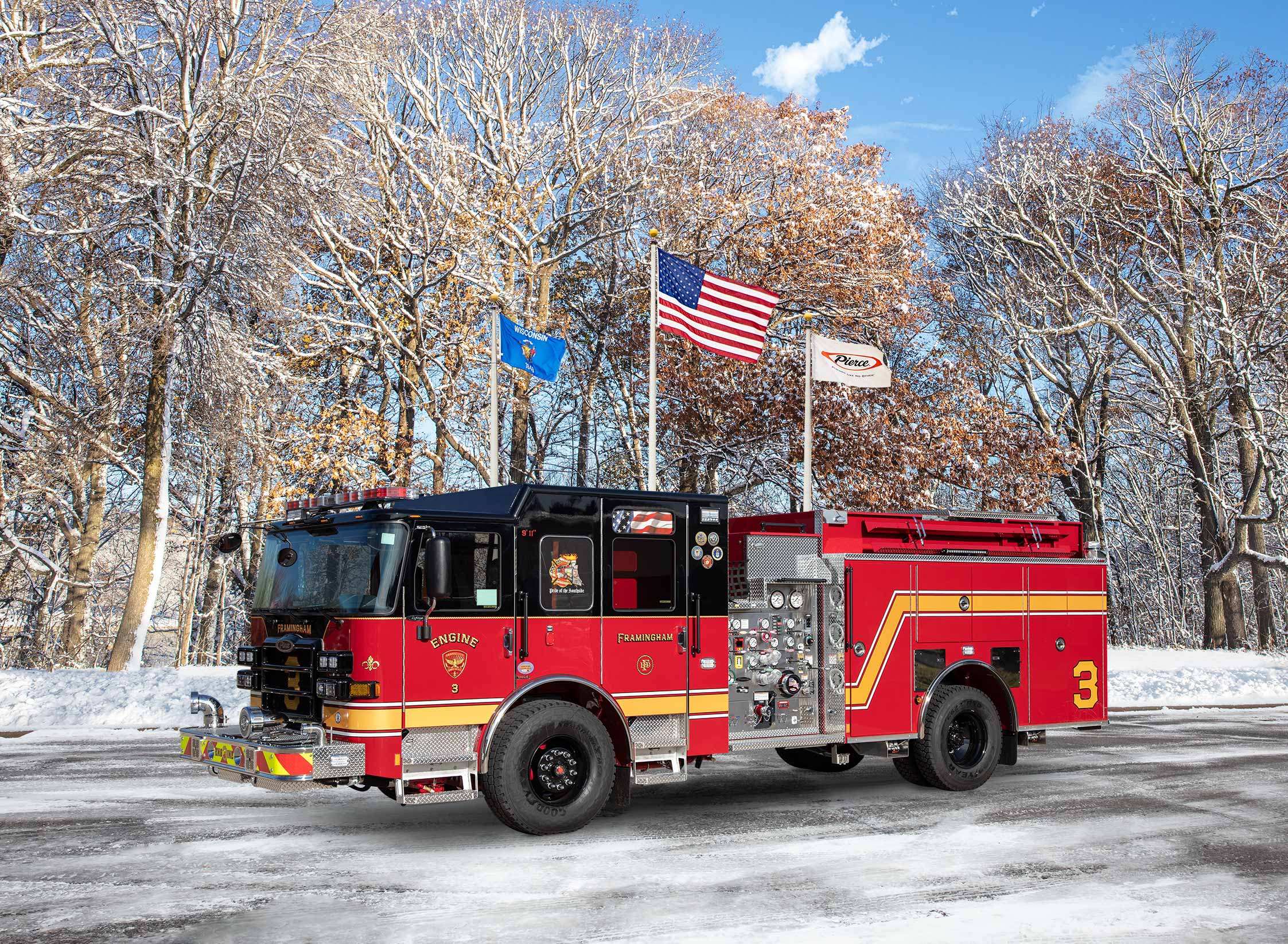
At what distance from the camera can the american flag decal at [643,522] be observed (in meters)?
9.38

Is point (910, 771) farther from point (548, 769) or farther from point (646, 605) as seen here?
point (548, 769)

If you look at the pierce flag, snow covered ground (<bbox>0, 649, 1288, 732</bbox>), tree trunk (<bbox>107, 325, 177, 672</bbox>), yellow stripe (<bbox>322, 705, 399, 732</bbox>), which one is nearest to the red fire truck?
yellow stripe (<bbox>322, 705, 399, 732</bbox>)

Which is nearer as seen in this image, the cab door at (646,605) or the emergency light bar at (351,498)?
the emergency light bar at (351,498)

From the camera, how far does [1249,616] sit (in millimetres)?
44438

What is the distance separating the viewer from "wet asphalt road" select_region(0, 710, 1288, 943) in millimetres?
6535

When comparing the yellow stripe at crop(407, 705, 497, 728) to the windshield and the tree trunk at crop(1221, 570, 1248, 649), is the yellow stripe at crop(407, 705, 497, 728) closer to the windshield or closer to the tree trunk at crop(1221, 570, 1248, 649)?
the windshield

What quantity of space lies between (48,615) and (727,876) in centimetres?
2665

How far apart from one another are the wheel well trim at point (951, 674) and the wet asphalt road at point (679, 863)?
2.09ft

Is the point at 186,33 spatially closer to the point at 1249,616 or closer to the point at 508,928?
the point at 508,928

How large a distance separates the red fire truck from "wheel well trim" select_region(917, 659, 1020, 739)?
26mm

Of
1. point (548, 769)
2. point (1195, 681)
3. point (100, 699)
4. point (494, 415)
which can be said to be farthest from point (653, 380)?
point (1195, 681)

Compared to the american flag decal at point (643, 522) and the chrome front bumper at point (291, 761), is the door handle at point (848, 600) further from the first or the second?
the chrome front bumper at point (291, 761)

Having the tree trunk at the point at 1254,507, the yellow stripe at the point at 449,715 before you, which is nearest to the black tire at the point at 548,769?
the yellow stripe at the point at 449,715

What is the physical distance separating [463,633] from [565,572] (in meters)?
0.96
